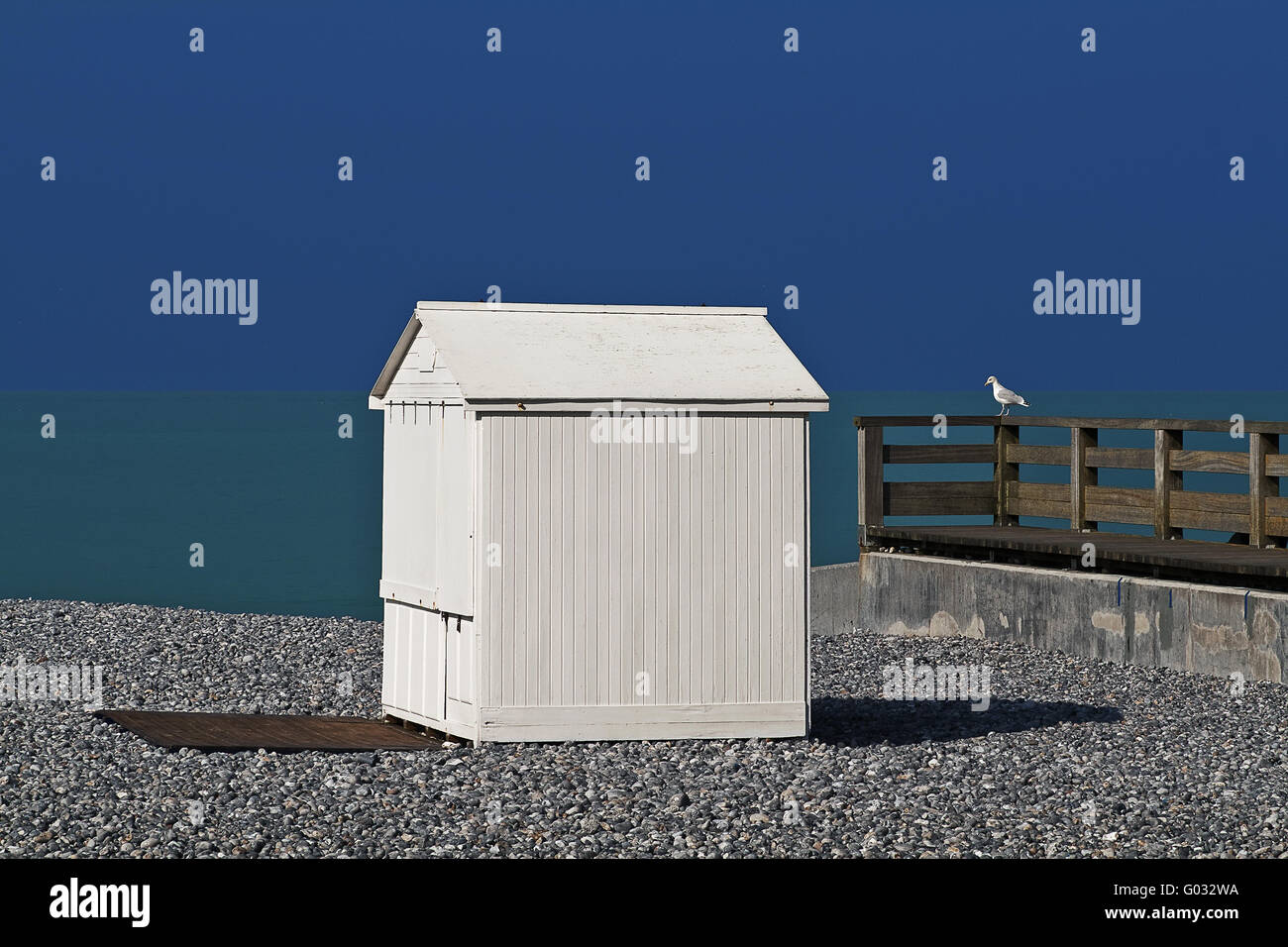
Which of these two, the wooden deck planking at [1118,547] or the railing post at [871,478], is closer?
the wooden deck planking at [1118,547]

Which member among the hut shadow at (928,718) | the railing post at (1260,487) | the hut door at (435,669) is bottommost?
the hut shadow at (928,718)

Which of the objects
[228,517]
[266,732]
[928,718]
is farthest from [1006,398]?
[228,517]

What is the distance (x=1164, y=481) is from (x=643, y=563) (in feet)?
23.1

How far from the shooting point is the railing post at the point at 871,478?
53.8 ft

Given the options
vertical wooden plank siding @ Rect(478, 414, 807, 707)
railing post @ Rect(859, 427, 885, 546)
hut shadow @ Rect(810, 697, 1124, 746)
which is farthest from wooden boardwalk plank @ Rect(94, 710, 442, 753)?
railing post @ Rect(859, 427, 885, 546)

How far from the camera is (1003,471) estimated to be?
16.9 meters

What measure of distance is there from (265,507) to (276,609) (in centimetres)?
1865

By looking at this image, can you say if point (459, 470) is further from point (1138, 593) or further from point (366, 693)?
point (1138, 593)

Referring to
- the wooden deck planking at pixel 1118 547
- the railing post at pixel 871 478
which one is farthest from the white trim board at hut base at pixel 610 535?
the railing post at pixel 871 478

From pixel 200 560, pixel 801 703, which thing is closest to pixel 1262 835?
pixel 801 703

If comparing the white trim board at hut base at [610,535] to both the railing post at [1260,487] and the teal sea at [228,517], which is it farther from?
the teal sea at [228,517]

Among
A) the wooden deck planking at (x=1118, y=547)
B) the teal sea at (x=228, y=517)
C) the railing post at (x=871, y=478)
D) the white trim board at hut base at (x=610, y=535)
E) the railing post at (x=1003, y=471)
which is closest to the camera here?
the white trim board at hut base at (x=610, y=535)

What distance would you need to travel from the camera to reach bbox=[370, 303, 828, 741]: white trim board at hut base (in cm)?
915

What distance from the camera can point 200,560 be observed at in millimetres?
30750
